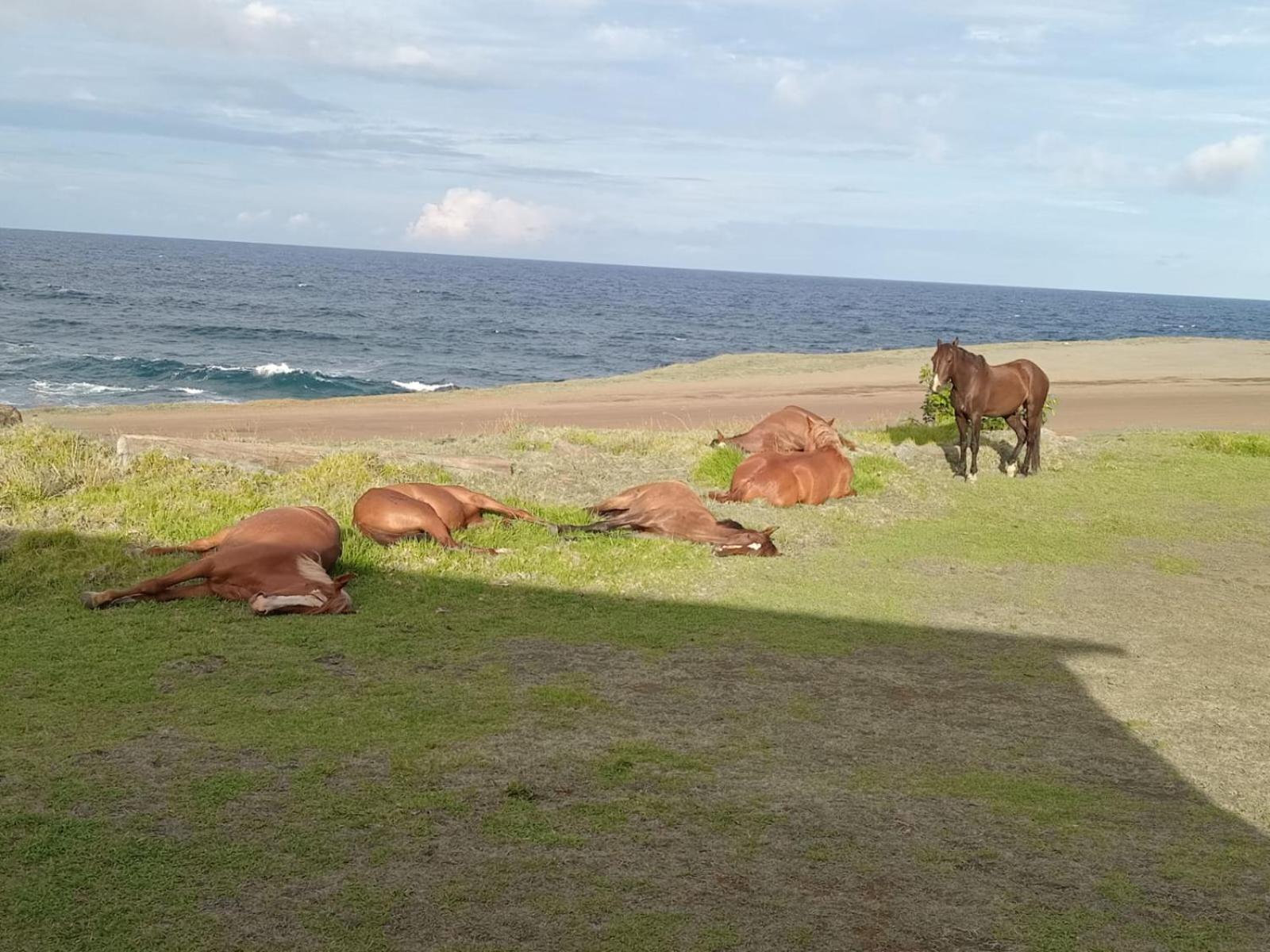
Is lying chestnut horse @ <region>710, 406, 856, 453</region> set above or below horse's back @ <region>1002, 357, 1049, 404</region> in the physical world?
below

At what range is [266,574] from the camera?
25.3ft

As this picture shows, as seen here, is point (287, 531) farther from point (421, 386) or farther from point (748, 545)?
point (421, 386)

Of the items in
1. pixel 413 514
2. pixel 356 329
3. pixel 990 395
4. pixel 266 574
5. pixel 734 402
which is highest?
pixel 990 395

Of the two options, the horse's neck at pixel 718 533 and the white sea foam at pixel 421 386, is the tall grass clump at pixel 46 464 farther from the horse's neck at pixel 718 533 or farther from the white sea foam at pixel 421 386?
the white sea foam at pixel 421 386

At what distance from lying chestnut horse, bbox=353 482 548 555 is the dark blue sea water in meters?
26.4

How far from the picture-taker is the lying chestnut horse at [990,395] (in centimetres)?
1390

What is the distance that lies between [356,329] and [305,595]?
5470 centimetres

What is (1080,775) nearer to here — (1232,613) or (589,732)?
(589,732)

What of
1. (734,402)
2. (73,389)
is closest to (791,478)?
(734,402)

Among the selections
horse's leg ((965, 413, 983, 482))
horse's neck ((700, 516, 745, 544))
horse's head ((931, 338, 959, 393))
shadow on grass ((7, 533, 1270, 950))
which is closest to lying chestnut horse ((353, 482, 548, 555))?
shadow on grass ((7, 533, 1270, 950))

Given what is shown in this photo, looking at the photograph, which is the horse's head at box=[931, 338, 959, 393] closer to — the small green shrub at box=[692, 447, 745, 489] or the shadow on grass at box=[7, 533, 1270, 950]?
the small green shrub at box=[692, 447, 745, 489]

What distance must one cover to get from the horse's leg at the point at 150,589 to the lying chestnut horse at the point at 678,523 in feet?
11.3

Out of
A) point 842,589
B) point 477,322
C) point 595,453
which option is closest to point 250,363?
point 477,322

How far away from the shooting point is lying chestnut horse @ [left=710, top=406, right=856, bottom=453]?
48.2ft
